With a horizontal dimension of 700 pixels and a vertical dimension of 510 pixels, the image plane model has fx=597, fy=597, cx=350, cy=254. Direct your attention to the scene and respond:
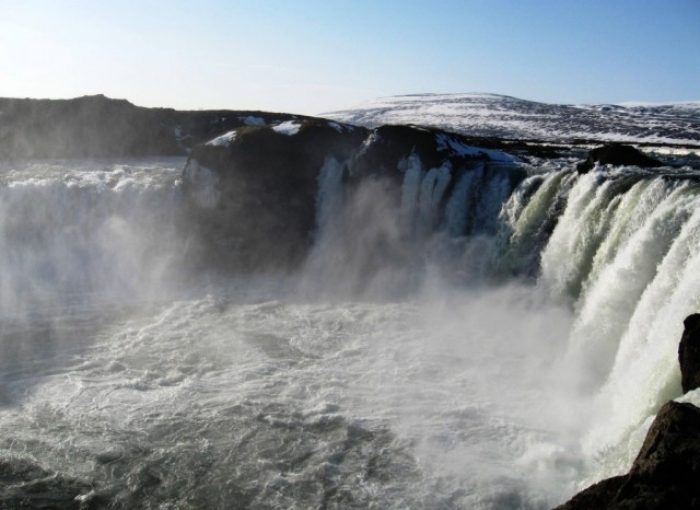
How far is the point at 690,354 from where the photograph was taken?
8344mm

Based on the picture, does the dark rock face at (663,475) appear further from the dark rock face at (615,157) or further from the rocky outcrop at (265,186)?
the rocky outcrop at (265,186)

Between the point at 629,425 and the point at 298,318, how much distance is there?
11.4 meters

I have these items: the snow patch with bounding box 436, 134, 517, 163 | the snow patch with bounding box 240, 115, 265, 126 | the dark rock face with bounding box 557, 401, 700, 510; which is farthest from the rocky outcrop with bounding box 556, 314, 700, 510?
the snow patch with bounding box 240, 115, 265, 126

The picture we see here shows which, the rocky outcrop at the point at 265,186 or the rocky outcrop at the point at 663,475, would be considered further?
the rocky outcrop at the point at 265,186

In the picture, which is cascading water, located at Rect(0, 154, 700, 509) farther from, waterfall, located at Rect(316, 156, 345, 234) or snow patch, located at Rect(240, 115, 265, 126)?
snow patch, located at Rect(240, 115, 265, 126)

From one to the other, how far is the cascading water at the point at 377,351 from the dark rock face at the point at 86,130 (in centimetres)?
1676

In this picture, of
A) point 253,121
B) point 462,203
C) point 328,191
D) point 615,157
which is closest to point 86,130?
point 253,121

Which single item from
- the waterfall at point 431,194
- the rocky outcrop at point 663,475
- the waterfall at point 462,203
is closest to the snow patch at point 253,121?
the waterfall at point 431,194

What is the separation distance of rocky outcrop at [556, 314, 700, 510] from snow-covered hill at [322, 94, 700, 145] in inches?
2041

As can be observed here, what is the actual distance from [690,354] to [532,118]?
95.9m

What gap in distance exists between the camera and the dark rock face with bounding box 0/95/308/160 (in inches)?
1623

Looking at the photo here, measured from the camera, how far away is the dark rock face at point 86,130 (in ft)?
135

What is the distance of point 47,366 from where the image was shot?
1555 centimetres

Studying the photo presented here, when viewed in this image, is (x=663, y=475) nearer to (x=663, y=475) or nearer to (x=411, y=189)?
(x=663, y=475)
